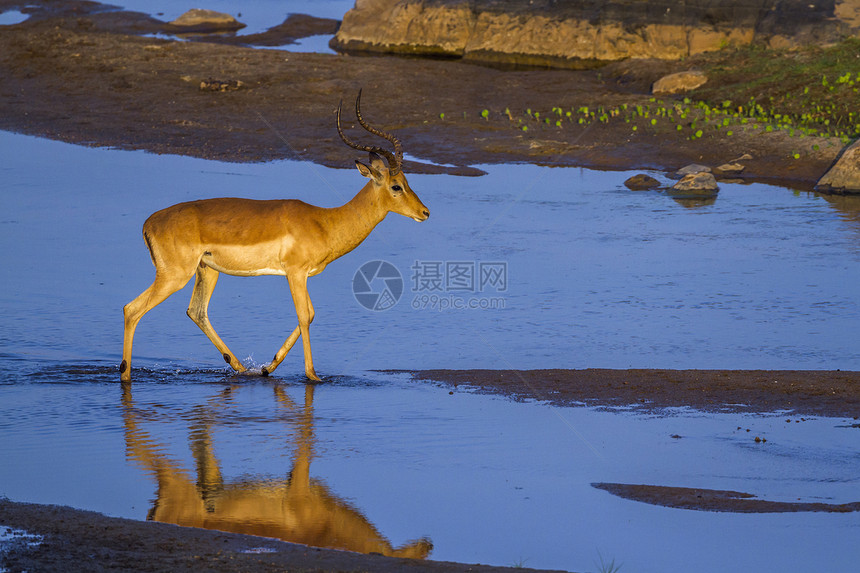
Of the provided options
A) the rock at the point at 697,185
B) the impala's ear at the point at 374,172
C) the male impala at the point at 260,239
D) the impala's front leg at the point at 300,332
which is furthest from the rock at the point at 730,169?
the impala's front leg at the point at 300,332

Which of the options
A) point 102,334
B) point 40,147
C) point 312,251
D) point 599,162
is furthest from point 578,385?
point 40,147

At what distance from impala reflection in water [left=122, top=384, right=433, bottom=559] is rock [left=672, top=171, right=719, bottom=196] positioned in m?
11.9

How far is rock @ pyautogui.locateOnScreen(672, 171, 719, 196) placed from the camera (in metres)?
19.1

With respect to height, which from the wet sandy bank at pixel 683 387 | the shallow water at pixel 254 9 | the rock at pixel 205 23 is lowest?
the wet sandy bank at pixel 683 387

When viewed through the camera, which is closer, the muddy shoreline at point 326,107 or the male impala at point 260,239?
the male impala at point 260,239

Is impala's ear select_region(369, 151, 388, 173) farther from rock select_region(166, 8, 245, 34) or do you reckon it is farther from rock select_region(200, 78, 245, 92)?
rock select_region(166, 8, 245, 34)

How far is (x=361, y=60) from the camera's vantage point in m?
28.4

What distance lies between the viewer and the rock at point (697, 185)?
19.1 metres

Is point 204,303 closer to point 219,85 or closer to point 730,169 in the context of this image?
point 730,169

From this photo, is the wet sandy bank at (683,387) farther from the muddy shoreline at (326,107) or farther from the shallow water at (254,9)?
the shallow water at (254,9)

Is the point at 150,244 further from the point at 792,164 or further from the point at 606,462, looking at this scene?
the point at 792,164

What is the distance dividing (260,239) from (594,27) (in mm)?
22165

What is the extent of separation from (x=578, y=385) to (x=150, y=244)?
396 centimetres

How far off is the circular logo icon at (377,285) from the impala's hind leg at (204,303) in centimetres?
223
